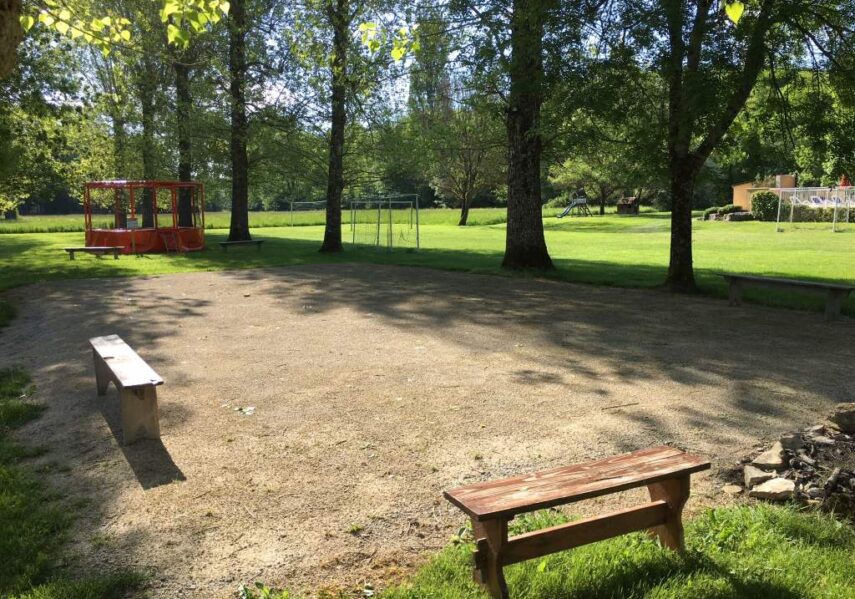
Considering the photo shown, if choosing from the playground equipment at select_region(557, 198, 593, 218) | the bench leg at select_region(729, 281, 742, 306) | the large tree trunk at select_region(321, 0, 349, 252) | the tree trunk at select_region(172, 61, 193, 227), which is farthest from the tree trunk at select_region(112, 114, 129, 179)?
the playground equipment at select_region(557, 198, 593, 218)

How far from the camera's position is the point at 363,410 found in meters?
5.82

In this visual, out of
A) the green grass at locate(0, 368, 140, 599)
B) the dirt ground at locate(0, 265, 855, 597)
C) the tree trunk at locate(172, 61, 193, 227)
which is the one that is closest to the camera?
the green grass at locate(0, 368, 140, 599)

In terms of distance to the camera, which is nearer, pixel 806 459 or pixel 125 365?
pixel 806 459

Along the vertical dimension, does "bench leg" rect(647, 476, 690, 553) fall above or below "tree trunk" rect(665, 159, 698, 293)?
below

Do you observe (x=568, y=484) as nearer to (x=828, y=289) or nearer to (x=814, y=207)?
(x=828, y=289)

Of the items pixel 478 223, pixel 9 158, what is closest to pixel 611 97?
pixel 9 158

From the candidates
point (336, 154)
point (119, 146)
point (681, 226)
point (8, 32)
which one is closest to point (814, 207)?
point (336, 154)

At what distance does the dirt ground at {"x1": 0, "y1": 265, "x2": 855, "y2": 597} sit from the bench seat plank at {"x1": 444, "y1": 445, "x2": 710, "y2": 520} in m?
0.63

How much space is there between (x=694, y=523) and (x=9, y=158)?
1614 centimetres

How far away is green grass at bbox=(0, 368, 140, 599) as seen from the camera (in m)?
3.07

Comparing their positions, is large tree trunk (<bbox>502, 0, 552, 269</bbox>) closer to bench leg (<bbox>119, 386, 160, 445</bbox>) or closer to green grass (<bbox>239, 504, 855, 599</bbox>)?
bench leg (<bbox>119, 386, 160, 445</bbox>)

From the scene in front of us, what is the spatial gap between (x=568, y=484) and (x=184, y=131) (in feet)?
74.5

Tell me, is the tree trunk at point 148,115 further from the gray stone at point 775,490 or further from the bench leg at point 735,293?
the gray stone at point 775,490

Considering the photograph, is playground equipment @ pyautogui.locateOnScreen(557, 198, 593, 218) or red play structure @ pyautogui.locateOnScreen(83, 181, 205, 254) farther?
playground equipment @ pyautogui.locateOnScreen(557, 198, 593, 218)
